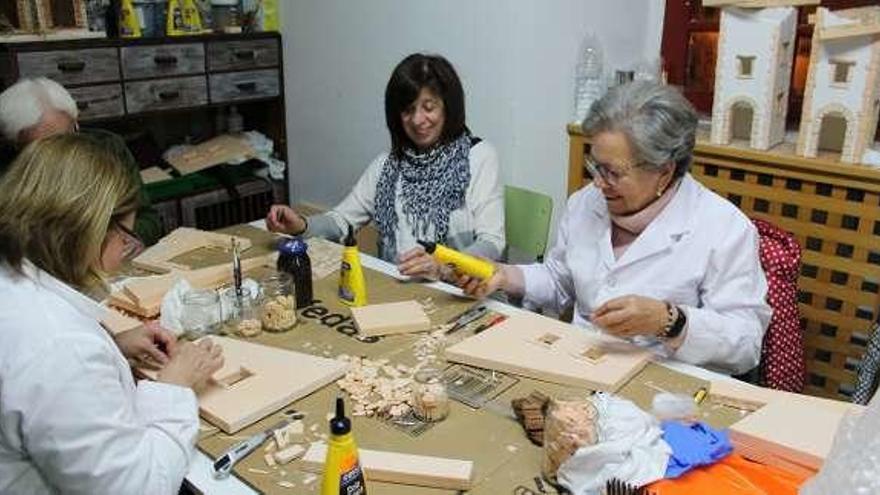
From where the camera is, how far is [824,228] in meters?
2.34

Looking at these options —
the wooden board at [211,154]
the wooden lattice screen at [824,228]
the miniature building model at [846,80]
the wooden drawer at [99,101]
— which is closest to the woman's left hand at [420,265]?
the wooden lattice screen at [824,228]

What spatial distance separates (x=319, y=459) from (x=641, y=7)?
2.45 metres

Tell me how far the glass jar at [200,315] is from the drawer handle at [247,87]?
206cm

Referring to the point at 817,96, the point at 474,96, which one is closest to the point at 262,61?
the point at 474,96

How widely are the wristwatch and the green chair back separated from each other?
90 cm

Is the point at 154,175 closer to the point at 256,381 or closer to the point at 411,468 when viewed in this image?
the point at 256,381

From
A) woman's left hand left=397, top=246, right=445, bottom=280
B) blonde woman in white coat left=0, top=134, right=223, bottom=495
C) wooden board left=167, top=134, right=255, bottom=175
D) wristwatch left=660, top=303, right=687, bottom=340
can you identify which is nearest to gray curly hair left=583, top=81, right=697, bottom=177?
wristwatch left=660, top=303, right=687, bottom=340

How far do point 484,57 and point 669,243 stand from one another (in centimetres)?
133

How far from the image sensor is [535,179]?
289 cm

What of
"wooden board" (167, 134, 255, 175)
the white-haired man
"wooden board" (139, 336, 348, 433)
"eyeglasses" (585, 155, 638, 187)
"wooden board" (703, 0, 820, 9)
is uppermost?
"wooden board" (703, 0, 820, 9)

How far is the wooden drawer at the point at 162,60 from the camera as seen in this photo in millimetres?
3156

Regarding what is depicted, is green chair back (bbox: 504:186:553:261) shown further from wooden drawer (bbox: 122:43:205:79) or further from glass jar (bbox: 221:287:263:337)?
wooden drawer (bbox: 122:43:205:79)

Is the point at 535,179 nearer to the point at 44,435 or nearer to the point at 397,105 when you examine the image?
the point at 397,105

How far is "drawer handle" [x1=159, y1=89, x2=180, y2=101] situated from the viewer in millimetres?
3285
